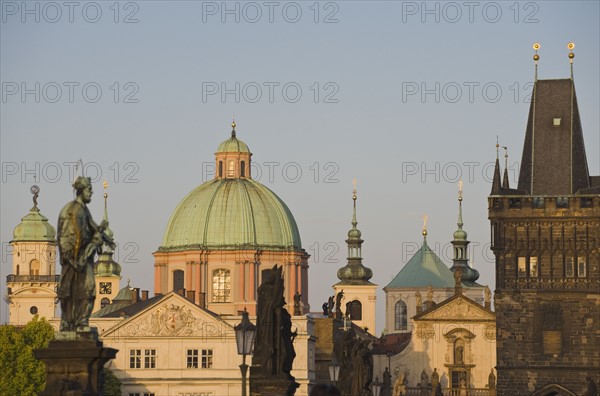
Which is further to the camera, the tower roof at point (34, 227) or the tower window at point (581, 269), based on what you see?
the tower roof at point (34, 227)

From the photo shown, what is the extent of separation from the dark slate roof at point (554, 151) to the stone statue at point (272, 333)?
235ft

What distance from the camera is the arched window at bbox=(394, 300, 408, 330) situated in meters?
166

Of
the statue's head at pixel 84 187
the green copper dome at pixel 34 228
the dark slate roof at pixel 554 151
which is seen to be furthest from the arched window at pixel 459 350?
the statue's head at pixel 84 187

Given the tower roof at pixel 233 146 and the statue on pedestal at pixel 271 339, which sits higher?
the tower roof at pixel 233 146

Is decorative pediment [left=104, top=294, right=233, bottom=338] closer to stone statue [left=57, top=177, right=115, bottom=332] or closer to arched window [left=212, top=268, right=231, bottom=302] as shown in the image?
arched window [left=212, top=268, right=231, bottom=302]

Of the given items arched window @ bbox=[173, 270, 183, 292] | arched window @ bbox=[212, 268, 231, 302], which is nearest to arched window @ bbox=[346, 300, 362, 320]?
arched window @ bbox=[212, 268, 231, 302]

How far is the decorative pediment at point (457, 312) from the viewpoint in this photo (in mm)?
127625

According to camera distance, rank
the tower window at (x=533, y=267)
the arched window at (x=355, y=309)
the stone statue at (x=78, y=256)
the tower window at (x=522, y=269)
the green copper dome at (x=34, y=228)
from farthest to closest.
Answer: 1. the green copper dome at (x=34, y=228)
2. the arched window at (x=355, y=309)
3. the tower window at (x=522, y=269)
4. the tower window at (x=533, y=267)
5. the stone statue at (x=78, y=256)

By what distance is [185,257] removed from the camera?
13512 cm

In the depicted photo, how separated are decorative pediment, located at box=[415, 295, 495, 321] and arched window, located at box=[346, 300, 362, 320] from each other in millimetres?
23965

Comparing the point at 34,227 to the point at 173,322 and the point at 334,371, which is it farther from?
the point at 334,371

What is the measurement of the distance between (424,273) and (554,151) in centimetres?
6761

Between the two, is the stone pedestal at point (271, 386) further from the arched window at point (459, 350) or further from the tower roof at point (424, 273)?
the tower roof at point (424, 273)

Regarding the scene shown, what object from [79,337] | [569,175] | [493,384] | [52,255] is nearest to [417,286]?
[52,255]
